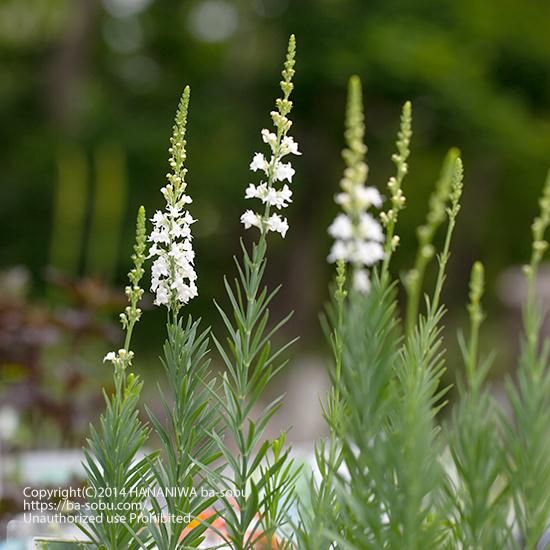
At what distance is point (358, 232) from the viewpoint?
0.89 m

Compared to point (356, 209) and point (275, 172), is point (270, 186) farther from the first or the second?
point (356, 209)

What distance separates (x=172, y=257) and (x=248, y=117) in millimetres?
8583

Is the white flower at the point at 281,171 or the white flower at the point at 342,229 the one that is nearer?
the white flower at the point at 342,229

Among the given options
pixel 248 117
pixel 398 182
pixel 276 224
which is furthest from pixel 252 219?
pixel 248 117

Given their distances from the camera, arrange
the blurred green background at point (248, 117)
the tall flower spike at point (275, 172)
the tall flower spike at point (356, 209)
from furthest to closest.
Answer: the blurred green background at point (248, 117)
the tall flower spike at point (275, 172)
the tall flower spike at point (356, 209)

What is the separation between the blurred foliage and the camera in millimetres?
8734

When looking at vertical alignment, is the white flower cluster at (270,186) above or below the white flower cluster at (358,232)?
above

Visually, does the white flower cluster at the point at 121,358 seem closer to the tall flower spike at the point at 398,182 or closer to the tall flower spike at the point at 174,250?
the tall flower spike at the point at 174,250

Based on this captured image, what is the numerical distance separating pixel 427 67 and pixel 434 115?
86 centimetres

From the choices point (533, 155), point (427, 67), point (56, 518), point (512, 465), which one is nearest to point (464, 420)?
point (512, 465)

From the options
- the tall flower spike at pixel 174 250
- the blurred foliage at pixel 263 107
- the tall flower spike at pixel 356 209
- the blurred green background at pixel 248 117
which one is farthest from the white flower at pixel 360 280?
the blurred foliage at pixel 263 107

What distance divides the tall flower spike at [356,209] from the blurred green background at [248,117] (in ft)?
22.1

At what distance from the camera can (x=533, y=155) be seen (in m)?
8.95

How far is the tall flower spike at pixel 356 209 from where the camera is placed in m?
0.87
